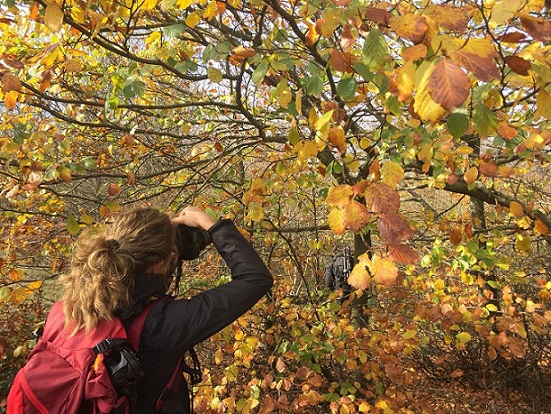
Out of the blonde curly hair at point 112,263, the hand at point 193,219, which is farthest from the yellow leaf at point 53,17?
the hand at point 193,219

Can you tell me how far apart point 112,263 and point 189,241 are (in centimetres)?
42

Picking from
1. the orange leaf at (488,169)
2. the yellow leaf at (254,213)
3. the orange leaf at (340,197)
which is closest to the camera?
the orange leaf at (340,197)

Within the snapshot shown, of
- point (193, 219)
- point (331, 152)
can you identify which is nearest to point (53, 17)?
point (193, 219)

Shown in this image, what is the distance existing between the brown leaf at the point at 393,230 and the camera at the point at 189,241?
3.02ft

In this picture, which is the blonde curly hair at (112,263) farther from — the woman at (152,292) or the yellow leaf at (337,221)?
the yellow leaf at (337,221)

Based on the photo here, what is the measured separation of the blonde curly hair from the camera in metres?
1.33

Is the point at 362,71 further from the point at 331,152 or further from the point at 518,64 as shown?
the point at 331,152

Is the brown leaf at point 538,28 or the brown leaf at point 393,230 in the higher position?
the brown leaf at point 538,28

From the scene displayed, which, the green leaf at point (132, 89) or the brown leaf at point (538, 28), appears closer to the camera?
the brown leaf at point (538, 28)

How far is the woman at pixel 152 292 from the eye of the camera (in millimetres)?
1354

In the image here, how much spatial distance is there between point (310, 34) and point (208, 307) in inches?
50.2

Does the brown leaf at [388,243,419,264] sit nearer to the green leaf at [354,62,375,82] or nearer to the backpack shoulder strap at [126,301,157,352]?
the green leaf at [354,62,375,82]

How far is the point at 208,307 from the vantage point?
4.56ft

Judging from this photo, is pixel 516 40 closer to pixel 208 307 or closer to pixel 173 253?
pixel 208 307
